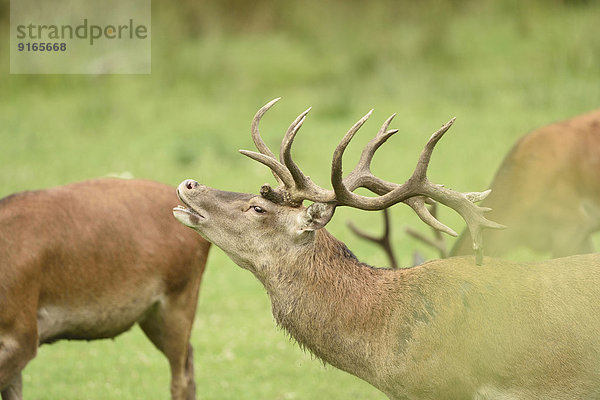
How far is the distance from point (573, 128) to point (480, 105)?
8371mm

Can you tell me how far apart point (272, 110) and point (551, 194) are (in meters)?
10.0

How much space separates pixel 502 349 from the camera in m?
4.62

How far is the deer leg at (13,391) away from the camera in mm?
5660

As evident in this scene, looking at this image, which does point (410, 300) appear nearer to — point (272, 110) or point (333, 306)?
point (333, 306)

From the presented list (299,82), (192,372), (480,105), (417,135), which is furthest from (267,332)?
(299,82)

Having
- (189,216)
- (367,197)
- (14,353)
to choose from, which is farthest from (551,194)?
(14,353)

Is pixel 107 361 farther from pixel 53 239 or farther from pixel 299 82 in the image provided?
pixel 299 82

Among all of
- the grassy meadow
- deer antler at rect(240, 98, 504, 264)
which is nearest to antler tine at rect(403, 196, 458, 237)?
deer antler at rect(240, 98, 504, 264)

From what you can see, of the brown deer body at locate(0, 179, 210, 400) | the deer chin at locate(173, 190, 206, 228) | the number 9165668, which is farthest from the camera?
the number 9165668

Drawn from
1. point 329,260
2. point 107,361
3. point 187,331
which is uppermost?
point 329,260

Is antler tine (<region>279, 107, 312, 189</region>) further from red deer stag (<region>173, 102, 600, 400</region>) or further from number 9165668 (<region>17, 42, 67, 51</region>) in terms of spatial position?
number 9165668 (<region>17, 42, 67, 51</region>)

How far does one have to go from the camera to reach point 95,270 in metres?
5.75

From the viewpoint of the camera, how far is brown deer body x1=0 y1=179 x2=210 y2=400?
544cm

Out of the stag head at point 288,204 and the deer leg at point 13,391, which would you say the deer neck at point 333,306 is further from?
the deer leg at point 13,391
